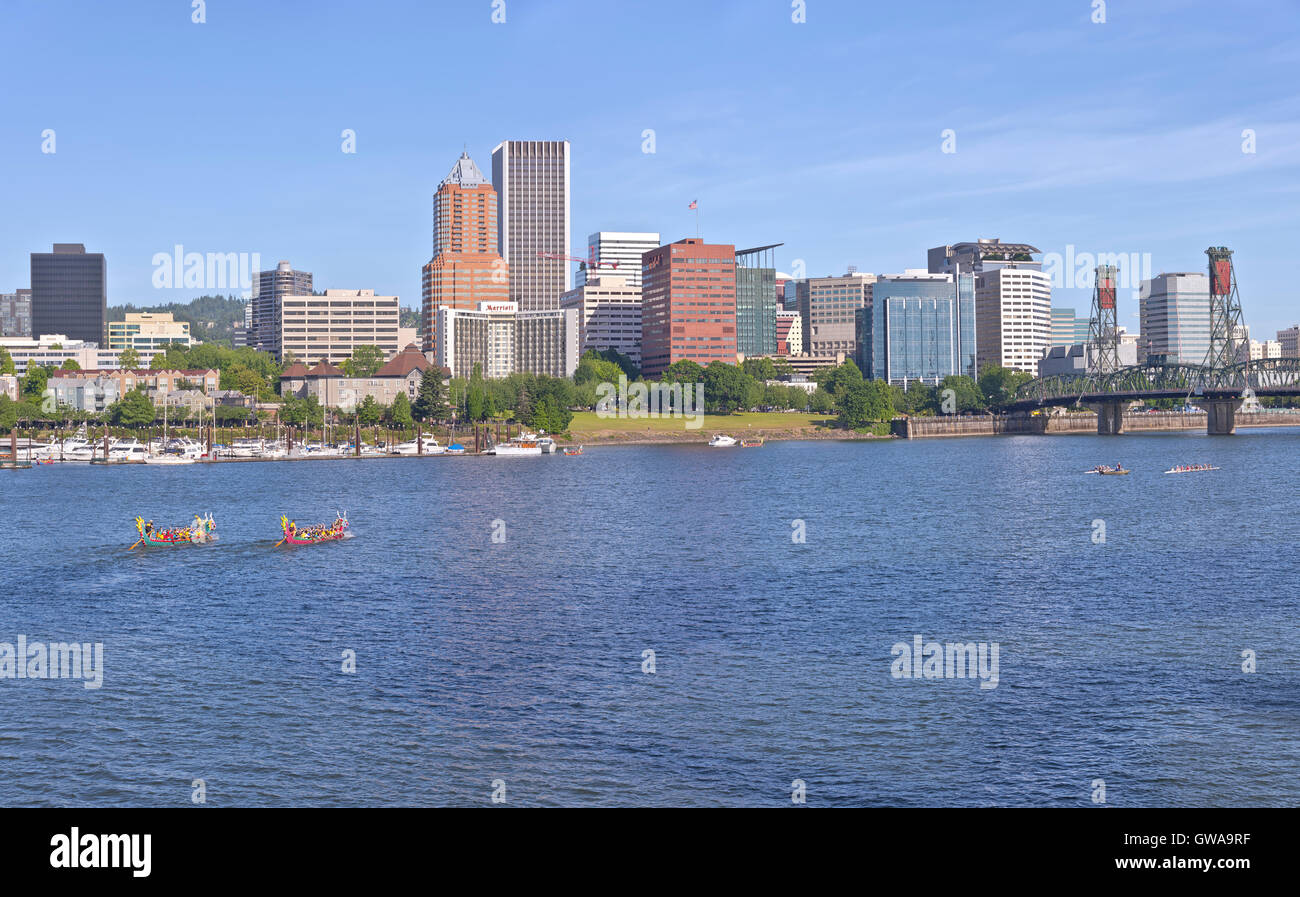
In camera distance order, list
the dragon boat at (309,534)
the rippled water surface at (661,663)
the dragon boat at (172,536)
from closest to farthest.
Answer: the rippled water surface at (661,663), the dragon boat at (172,536), the dragon boat at (309,534)

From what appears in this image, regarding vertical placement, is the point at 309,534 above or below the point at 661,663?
above

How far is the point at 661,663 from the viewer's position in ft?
149

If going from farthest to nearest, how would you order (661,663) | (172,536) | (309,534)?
1. (309,534)
2. (172,536)
3. (661,663)

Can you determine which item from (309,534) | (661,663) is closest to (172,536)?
(309,534)

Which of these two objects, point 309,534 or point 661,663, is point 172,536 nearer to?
point 309,534

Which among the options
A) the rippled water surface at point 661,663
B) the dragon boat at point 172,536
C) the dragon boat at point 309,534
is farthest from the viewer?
the dragon boat at point 309,534

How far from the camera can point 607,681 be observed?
42.8 metres

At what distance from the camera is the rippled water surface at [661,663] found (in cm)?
3253

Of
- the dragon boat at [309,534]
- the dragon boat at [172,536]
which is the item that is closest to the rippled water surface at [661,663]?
the dragon boat at [309,534]

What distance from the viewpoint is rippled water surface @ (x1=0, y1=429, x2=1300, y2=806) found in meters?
32.5

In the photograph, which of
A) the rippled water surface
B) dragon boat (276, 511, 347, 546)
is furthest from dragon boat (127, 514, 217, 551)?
dragon boat (276, 511, 347, 546)

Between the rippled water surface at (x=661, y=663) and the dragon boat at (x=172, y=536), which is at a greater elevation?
the dragon boat at (x=172, y=536)

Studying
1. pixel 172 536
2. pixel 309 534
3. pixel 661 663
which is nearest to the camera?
pixel 661 663

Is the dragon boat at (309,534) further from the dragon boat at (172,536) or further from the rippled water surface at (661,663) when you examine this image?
the dragon boat at (172,536)
